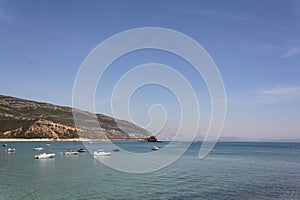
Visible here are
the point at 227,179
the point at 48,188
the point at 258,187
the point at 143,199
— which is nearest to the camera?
the point at 143,199

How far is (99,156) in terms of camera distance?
96.4 metres

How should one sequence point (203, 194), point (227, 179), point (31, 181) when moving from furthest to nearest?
point (227, 179) < point (31, 181) < point (203, 194)

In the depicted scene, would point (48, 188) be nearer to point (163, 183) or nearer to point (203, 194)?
point (163, 183)

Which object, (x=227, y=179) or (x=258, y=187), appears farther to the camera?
(x=227, y=179)

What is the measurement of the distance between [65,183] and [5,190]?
7411 mm

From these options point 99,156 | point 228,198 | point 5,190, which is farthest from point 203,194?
point 99,156

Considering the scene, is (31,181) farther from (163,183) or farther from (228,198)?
(228,198)

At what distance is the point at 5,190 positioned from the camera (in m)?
36.0

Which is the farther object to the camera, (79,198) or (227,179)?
(227,179)

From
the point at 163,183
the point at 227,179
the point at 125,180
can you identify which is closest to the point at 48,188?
the point at 125,180

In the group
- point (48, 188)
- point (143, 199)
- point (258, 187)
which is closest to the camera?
point (143, 199)

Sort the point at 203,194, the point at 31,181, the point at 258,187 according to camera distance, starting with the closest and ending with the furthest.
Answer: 1. the point at 203,194
2. the point at 258,187
3. the point at 31,181

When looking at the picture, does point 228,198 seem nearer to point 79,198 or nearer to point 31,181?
point 79,198

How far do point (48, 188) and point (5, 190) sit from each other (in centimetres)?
437
